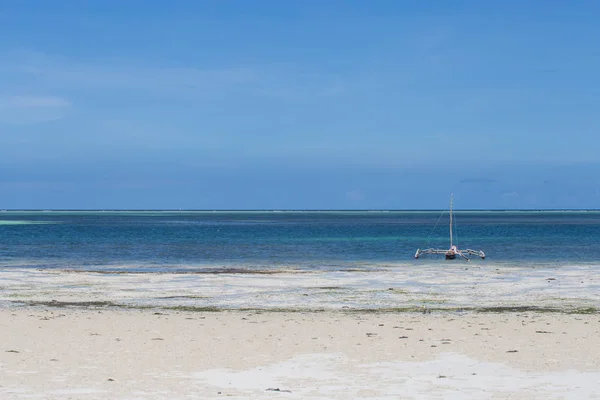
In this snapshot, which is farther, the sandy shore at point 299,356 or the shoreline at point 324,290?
the shoreline at point 324,290

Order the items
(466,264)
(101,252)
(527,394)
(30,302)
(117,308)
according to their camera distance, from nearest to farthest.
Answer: (527,394) < (117,308) < (30,302) < (466,264) < (101,252)

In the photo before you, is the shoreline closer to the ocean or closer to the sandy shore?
the ocean

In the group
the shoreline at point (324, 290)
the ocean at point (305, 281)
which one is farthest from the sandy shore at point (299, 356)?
the ocean at point (305, 281)

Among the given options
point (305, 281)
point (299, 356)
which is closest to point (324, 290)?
point (305, 281)

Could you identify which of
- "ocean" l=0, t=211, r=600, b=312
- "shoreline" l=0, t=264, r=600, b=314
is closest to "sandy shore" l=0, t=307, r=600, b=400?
"shoreline" l=0, t=264, r=600, b=314

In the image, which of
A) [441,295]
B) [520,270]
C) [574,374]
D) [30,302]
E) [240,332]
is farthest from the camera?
[520,270]

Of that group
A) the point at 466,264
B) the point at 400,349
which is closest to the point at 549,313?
the point at 400,349

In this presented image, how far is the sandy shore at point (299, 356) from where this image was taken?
41.7 ft

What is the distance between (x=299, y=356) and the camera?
628 inches

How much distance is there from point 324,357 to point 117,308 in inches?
457

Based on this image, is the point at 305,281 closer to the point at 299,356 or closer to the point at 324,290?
the point at 324,290

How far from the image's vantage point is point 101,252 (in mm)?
66938

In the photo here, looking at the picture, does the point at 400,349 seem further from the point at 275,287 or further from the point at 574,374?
the point at 275,287

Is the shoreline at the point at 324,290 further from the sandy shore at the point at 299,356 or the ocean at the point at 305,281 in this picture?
the sandy shore at the point at 299,356
